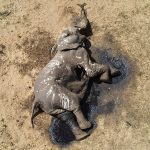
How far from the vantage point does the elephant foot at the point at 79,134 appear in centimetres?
860

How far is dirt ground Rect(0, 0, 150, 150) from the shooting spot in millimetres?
8562

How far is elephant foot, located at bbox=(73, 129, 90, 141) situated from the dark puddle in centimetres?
11

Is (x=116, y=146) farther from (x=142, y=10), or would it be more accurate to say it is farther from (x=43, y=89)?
(x=142, y=10)

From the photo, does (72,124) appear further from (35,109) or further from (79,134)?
(35,109)

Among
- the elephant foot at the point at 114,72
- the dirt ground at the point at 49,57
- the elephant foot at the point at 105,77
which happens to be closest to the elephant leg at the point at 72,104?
the dirt ground at the point at 49,57

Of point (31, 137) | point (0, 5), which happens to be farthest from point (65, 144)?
point (0, 5)

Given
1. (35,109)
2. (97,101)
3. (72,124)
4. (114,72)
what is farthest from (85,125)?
(114,72)

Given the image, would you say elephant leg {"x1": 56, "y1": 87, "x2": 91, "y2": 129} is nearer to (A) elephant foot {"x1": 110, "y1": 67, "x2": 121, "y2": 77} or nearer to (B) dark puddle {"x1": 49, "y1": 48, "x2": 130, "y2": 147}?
(B) dark puddle {"x1": 49, "y1": 48, "x2": 130, "y2": 147}

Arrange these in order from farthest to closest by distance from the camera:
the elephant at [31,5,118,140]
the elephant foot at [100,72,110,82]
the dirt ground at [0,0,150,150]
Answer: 1. the elephant foot at [100,72,110,82]
2. the elephant at [31,5,118,140]
3. the dirt ground at [0,0,150,150]

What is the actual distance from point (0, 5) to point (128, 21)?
→ 11.4ft

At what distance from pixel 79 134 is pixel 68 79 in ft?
4.02

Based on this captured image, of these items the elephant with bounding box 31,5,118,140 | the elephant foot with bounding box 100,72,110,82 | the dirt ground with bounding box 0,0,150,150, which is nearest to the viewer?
the dirt ground with bounding box 0,0,150,150

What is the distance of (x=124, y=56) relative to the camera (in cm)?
943

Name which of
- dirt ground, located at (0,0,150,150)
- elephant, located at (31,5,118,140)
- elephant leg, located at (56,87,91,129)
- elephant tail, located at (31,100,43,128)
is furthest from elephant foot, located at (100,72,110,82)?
elephant tail, located at (31,100,43,128)
